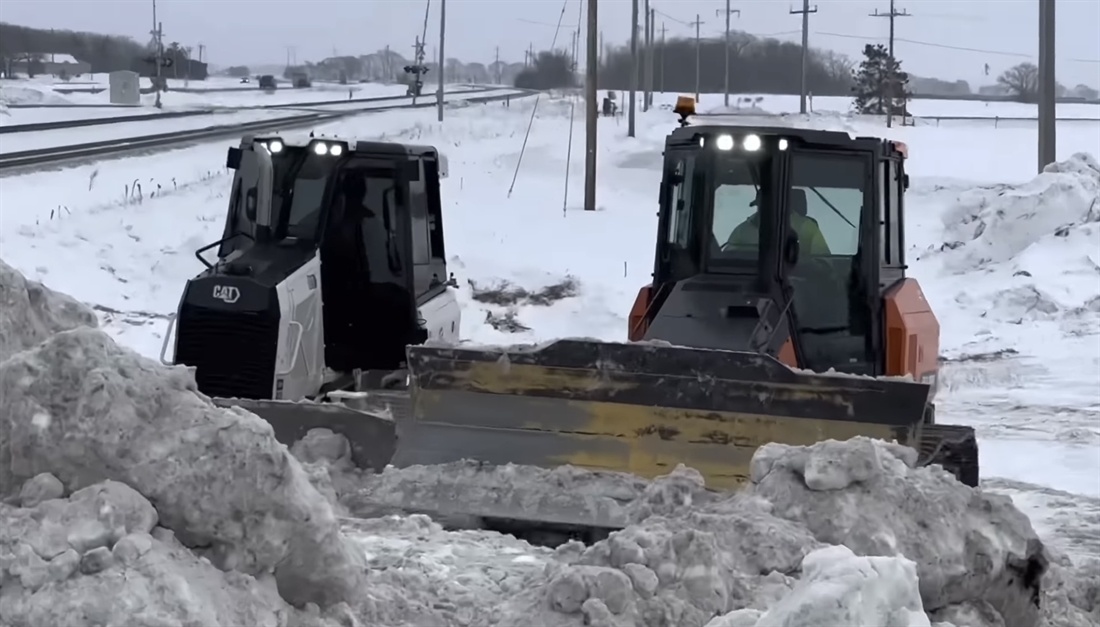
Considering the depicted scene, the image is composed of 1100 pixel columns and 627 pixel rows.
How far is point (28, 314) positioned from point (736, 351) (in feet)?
11.6

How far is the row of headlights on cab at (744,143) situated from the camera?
7.70m

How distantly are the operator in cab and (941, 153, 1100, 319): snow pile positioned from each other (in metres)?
10.8

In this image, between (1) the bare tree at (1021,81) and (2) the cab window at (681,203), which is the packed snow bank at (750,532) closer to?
(2) the cab window at (681,203)

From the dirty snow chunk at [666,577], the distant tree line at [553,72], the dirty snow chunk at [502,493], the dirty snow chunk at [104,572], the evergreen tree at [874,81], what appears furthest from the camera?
the evergreen tree at [874,81]

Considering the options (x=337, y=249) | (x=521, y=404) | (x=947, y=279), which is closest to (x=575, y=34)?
(x=947, y=279)

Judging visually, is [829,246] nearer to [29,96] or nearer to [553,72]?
[553,72]

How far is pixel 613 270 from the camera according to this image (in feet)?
71.8

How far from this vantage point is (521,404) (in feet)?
21.6

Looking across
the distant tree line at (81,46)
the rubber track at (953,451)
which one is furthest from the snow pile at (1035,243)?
the distant tree line at (81,46)

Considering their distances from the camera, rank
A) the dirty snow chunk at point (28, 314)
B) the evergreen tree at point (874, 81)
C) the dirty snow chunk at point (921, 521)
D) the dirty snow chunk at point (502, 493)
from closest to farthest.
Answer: the dirty snow chunk at point (28, 314) < the dirty snow chunk at point (921, 521) < the dirty snow chunk at point (502, 493) < the evergreen tree at point (874, 81)

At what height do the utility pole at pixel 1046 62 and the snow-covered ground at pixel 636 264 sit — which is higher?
the utility pole at pixel 1046 62

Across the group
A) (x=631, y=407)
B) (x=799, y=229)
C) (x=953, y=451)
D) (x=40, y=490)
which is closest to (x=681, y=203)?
(x=799, y=229)

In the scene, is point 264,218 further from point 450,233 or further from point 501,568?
point 450,233

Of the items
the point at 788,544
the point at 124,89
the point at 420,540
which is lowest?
the point at 420,540
